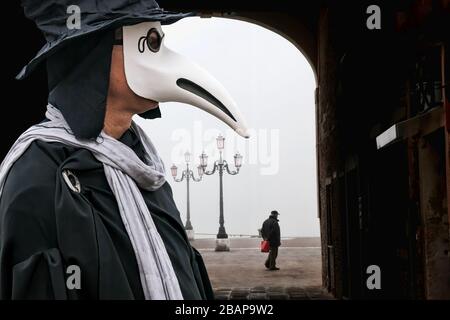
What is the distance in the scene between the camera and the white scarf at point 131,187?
5.96 ft

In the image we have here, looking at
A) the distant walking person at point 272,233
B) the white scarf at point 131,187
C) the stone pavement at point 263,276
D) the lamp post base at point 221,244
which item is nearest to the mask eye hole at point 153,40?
the white scarf at point 131,187

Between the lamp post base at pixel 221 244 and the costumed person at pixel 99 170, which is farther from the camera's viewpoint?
the lamp post base at pixel 221 244

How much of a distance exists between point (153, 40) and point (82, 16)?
23 cm

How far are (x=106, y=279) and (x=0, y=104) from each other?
2.79 metres

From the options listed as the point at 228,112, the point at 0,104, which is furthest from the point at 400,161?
the point at 228,112

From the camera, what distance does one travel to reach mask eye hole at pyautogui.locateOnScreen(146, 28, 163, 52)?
6.51 feet

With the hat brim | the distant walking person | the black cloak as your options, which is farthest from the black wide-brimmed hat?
the distant walking person

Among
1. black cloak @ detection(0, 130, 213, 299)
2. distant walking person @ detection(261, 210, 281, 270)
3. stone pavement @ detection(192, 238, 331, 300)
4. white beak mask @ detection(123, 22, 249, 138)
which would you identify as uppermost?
white beak mask @ detection(123, 22, 249, 138)

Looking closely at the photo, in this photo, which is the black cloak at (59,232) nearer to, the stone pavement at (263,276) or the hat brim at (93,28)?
the hat brim at (93,28)

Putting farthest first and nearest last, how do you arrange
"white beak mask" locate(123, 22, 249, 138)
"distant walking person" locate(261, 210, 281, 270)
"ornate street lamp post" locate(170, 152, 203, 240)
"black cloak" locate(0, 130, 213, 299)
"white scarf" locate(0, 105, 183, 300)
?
"ornate street lamp post" locate(170, 152, 203, 240), "distant walking person" locate(261, 210, 281, 270), "white beak mask" locate(123, 22, 249, 138), "white scarf" locate(0, 105, 183, 300), "black cloak" locate(0, 130, 213, 299)

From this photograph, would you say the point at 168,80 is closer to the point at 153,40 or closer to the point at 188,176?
the point at 153,40

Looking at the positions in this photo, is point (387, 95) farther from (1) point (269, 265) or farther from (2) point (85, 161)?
(1) point (269, 265)

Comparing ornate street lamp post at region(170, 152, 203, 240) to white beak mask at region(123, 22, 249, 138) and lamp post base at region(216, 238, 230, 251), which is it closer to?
lamp post base at region(216, 238, 230, 251)

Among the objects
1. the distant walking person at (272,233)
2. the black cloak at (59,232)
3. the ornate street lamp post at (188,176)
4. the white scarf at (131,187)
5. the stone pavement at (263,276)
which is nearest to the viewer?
the black cloak at (59,232)
